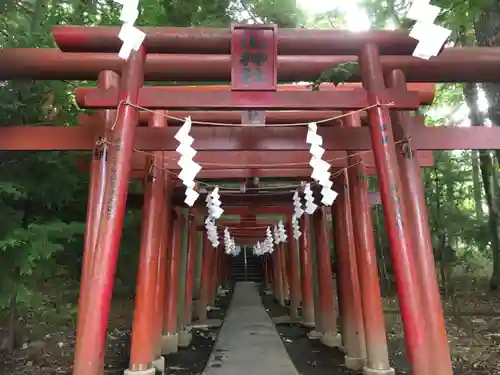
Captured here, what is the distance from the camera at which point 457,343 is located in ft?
31.3

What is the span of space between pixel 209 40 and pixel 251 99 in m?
0.75

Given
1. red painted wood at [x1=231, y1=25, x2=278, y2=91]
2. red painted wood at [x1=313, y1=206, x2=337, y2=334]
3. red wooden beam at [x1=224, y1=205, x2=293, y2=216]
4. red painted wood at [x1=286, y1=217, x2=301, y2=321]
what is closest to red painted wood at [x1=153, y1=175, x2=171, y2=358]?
red wooden beam at [x1=224, y1=205, x2=293, y2=216]

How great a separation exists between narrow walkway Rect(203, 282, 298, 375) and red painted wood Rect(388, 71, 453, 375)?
11.3 feet

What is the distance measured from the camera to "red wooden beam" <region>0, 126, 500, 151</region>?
19.0 feet

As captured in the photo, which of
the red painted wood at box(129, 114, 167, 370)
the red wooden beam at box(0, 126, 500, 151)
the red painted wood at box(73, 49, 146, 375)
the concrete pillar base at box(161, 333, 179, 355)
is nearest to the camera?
the red painted wood at box(73, 49, 146, 375)

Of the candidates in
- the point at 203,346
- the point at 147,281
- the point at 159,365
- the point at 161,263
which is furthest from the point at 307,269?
the point at 147,281

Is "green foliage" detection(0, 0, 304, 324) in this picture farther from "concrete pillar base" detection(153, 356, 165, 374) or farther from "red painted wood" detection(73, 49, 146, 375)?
"concrete pillar base" detection(153, 356, 165, 374)

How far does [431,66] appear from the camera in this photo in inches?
214

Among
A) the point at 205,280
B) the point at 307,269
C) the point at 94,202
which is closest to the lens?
the point at 94,202

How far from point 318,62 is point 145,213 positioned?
361 cm

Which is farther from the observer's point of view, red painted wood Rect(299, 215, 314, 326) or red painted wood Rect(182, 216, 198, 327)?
red painted wood Rect(299, 215, 314, 326)

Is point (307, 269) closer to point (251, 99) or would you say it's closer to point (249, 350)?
point (249, 350)

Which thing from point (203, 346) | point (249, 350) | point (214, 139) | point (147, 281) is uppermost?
point (214, 139)

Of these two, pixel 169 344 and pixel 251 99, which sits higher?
pixel 251 99
